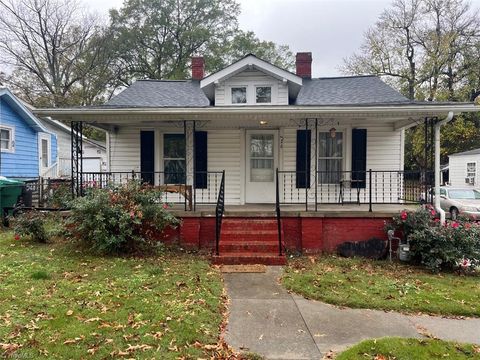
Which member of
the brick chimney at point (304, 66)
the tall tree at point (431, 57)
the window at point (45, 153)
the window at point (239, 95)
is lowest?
the window at point (45, 153)

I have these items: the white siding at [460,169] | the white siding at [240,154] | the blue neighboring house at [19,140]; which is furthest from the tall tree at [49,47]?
the white siding at [460,169]

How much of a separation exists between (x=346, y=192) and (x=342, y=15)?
20895mm

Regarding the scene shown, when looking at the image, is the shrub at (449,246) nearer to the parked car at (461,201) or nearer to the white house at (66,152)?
the parked car at (461,201)

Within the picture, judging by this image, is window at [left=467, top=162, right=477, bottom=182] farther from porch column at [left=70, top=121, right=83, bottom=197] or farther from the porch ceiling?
porch column at [left=70, top=121, right=83, bottom=197]

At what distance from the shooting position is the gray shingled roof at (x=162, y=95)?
955 centimetres

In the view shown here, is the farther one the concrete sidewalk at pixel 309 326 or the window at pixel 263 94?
the window at pixel 263 94

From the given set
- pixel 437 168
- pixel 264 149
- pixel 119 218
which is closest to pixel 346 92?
pixel 264 149

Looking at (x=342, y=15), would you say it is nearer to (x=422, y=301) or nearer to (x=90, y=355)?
(x=422, y=301)

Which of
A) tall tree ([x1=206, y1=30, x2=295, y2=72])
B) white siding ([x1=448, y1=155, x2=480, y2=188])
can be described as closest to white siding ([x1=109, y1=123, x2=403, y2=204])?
white siding ([x1=448, y1=155, x2=480, y2=188])

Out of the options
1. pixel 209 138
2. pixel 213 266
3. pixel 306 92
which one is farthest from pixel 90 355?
pixel 306 92

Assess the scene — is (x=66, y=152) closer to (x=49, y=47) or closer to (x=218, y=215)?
(x=49, y=47)

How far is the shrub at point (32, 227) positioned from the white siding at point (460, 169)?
23295 millimetres

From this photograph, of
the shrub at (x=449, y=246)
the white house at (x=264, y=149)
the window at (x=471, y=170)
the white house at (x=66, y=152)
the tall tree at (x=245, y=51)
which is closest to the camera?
the shrub at (x=449, y=246)

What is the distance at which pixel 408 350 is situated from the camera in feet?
10.5
